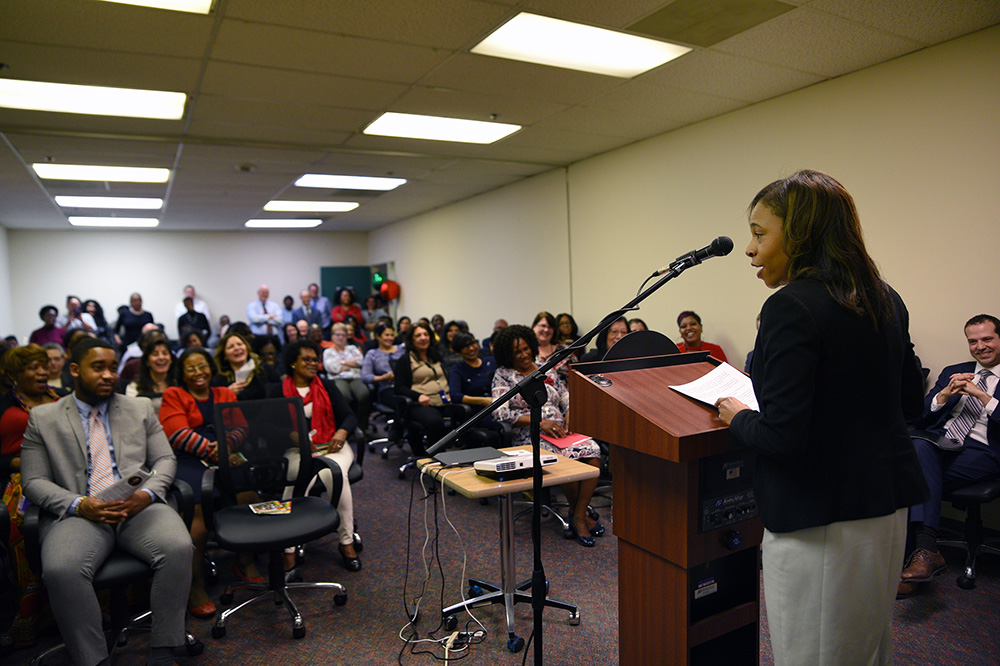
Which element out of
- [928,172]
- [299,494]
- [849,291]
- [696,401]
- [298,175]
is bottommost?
[299,494]

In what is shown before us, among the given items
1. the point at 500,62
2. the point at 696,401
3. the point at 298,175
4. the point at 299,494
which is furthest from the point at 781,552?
the point at 298,175

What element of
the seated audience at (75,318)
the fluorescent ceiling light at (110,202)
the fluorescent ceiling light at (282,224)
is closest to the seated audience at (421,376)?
the fluorescent ceiling light at (110,202)

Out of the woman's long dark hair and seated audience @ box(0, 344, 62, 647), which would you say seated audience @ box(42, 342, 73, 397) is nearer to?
seated audience @ box(0, 344, 62, 647)

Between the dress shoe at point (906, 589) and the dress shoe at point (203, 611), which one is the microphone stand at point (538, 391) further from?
the dress shoe at point (906, 589)

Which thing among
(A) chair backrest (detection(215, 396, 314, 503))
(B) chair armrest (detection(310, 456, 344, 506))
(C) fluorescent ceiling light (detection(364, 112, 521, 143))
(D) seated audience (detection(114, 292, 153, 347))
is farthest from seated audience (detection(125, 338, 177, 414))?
(D) seated audience (detection(114, 292, 153, 347))

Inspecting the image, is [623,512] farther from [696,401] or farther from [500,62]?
[500,62]

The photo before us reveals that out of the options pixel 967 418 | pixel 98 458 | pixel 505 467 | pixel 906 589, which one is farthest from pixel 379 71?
pixel 906 589

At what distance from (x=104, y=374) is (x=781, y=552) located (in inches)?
109

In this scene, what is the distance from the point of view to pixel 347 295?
11102mm

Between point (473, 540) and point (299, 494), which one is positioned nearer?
point (299, 494)

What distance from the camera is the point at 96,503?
254 centimetres

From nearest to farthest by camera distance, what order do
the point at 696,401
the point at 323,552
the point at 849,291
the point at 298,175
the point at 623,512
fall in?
the point at 849,291
the point at 696,401
the point at 623,512
the point at 323,552
the point at 298,175

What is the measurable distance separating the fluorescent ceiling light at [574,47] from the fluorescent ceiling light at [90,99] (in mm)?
2374

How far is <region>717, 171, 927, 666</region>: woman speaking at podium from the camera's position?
1.30 metres
